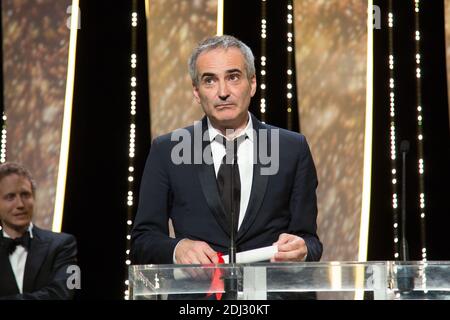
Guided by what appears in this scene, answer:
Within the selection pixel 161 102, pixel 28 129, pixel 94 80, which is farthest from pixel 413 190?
pixel 28 129

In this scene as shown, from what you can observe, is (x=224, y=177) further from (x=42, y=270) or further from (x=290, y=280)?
(x=42, y=270)

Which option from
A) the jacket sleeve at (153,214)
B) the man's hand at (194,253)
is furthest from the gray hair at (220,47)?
the man's hand at (194,253)

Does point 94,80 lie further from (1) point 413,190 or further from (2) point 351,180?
(1) point 413,190

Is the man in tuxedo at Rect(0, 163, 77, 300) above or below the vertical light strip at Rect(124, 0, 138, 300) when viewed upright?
below

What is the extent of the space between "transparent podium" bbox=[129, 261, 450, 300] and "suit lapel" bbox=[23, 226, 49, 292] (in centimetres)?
212

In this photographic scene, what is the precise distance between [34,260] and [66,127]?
777 millimetres

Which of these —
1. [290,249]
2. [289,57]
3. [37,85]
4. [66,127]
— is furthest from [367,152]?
[290,249]

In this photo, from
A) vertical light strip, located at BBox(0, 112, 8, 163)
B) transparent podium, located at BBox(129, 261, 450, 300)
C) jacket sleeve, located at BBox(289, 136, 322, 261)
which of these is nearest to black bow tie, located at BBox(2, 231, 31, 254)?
vertical light strip, located at BBox(0, 112, 8, 163)

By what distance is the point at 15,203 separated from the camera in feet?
11.9

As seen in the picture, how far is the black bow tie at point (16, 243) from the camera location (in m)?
3.59

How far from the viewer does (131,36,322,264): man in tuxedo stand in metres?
2.14

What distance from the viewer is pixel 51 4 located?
4.09m

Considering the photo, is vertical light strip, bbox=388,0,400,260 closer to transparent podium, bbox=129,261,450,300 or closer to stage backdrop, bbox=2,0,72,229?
stage backdrop, bbox=2,0,72,229

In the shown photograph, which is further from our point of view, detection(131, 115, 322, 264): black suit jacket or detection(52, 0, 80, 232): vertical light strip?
detection(52, 0, 80, 232): vertical light strip
